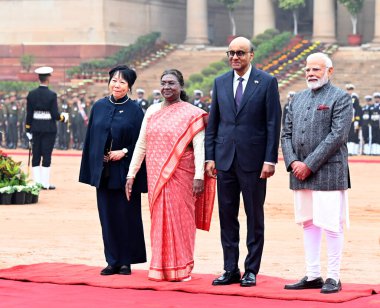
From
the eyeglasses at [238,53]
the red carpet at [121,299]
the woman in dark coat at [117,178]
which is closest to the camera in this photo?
the red carpet at [121,299]

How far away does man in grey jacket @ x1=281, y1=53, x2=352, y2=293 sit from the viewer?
11414 mm

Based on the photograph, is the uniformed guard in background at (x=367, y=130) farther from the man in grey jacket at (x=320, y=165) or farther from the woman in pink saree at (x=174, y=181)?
the man in grey jacket at (x=320, y=165)

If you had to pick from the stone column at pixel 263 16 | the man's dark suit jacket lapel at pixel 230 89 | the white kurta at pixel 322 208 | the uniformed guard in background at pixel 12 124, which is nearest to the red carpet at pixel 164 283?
the white kurta at pixel 322 208

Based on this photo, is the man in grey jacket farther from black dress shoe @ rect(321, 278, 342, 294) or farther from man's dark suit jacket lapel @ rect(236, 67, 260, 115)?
man's dark suit jacket lapel @ rect(236, 67, 260, 115)

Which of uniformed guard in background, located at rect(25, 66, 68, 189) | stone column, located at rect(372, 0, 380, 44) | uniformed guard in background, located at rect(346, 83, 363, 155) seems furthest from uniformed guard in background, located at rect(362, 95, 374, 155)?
stone column, located at rect(372, 0, 380, 44)

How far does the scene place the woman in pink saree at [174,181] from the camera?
1211 cm

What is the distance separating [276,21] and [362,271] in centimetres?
4769

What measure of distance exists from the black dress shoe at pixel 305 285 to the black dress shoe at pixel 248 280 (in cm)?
30

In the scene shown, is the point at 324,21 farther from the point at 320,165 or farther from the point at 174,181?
the point at 320,165

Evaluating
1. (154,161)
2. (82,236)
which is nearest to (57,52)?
(82,236)

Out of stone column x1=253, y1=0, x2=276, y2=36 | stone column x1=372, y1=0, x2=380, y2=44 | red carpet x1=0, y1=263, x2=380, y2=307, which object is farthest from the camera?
stone column x1=253, y1=0, x2=276, y2=36

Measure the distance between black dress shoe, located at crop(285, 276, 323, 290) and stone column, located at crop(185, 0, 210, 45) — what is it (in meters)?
46.1

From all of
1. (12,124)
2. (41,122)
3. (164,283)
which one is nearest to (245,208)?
(164,283)

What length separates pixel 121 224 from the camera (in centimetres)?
1270
